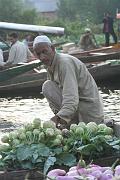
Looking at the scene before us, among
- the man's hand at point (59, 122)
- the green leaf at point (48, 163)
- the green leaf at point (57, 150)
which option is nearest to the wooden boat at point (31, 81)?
the man's hand at point (59, 122)

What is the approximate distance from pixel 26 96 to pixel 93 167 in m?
9.99

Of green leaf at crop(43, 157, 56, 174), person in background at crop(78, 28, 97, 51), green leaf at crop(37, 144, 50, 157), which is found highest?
green leaf at crop(37, 144, 50, 157)

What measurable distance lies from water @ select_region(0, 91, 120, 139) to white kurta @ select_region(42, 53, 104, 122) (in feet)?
11.6

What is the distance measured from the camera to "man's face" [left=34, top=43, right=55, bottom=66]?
5230 mm

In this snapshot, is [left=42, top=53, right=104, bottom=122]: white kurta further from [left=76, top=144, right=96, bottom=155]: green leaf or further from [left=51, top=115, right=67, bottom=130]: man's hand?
[left=76, top=144, right=96, bottom=155]: green leaf

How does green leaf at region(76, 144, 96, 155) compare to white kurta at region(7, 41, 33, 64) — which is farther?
white kurta at region(7, 41, 33, 64)

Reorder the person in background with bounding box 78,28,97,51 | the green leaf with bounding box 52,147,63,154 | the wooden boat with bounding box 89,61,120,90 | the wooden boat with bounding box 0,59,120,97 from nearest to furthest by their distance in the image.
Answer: the green leaf with bounding box 52,147,63,154 < the wooden boat with bounding box 0,59,120,97 < the wooden boat with bounding box 89,61,120,90 < the person in background with bounding box 78,28,97,51

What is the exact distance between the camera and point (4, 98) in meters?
13.6

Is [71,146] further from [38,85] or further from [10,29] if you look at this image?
[10,29]

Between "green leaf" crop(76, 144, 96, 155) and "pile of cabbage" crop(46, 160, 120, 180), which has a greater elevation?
"pile of cabbage" crop(46, 160, 120, 180)

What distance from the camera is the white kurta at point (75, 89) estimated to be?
525 centimetres

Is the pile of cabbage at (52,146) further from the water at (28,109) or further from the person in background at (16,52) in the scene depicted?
the person in background at (16,52)

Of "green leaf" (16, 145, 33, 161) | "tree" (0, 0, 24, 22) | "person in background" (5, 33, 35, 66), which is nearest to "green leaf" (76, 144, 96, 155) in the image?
"green leaf" (16, 145, 33, 161)

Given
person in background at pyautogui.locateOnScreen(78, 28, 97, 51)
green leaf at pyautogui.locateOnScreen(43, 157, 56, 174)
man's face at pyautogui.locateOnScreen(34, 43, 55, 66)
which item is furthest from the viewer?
person in background at pyautogui.locateOnScreen(78, 28, 97, 51)
